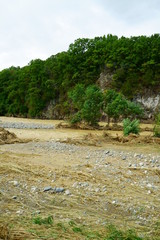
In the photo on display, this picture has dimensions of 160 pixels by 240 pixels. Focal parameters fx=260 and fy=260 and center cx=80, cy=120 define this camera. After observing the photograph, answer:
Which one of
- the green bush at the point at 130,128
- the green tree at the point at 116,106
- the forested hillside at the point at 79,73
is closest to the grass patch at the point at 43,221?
the green bush at the point at 130,128

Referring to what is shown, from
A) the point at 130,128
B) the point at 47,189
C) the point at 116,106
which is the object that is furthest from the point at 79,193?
the point at 116,106

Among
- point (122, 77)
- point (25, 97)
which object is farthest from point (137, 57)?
point (25, 97)

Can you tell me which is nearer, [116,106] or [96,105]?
[96,105]

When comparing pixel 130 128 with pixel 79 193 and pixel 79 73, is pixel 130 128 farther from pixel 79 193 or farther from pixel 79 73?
pixel 79 73

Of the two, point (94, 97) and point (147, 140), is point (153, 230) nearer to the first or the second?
point (147, 140)

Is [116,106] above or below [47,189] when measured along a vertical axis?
above

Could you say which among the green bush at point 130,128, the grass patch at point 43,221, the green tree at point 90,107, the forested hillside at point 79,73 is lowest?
the grass patch at point 43,221

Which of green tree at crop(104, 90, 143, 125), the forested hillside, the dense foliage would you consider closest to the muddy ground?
the dense foliage

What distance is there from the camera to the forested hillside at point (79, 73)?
136 feet

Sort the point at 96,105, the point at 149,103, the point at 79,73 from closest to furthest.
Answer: the point at 96,105
the point at 149,103
the point at 79,73

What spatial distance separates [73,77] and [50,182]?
43482 mm

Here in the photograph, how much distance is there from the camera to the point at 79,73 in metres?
48.7

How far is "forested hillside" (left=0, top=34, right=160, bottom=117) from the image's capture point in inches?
1638

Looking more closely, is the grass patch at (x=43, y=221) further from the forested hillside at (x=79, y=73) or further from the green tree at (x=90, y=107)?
the forested hillside at (x=79, y=73)
